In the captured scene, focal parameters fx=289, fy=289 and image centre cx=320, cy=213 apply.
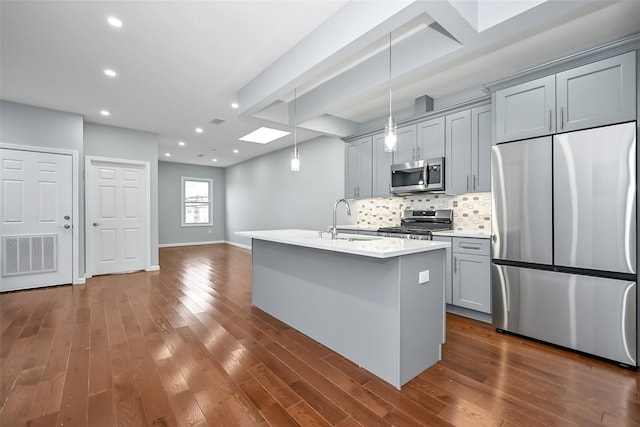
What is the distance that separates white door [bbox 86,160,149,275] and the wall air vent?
1.93 ft

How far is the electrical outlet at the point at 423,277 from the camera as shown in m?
2.17

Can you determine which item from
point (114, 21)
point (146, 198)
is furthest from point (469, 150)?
point (146, 198)

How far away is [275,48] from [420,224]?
3016 mm

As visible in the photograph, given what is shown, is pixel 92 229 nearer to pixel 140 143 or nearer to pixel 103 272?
pixel 103 272

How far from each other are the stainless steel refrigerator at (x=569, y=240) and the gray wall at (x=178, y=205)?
9170 mm

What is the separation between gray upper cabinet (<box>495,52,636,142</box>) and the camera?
233cm

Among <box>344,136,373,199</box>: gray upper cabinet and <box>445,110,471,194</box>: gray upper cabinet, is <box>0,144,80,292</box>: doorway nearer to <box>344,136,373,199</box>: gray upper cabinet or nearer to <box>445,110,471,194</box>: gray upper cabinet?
<box>344,136,373,199</box>: gray upper cabinet

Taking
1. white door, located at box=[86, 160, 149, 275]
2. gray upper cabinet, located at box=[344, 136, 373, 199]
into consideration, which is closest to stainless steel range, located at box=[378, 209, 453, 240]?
gray upper cabinet, located at box=[344, 136, 373, 199]

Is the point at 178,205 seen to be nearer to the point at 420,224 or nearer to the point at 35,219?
the point at 35,219

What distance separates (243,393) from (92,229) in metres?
4.96

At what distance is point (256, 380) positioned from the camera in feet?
6.85

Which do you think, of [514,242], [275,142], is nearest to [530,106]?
[514,242]

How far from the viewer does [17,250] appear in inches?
170

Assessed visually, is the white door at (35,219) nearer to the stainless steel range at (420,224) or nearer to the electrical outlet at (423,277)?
the stainless steel range at (420,224)
